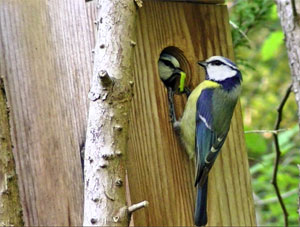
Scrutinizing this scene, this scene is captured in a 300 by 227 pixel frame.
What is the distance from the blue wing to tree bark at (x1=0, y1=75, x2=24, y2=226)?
640mm

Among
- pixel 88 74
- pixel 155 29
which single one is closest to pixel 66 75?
pixel 88 74

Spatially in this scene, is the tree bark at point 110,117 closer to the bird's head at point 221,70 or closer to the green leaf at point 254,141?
the bird's head at point 221,70

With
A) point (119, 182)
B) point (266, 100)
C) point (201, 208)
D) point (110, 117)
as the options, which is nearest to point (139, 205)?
point (119, 182)

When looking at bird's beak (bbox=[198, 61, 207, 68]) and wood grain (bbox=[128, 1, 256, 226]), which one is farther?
bird's beak (bbox=[198, 61, 207, 68])

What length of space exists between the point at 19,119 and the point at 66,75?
0.21 metres

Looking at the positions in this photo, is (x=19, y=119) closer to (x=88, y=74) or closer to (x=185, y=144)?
(x=88, y=74)

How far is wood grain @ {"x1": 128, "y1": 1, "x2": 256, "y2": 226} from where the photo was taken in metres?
1.84

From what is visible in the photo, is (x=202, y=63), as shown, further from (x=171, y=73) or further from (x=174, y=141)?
(x=174, y=141)

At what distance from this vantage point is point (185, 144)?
1.96 metres

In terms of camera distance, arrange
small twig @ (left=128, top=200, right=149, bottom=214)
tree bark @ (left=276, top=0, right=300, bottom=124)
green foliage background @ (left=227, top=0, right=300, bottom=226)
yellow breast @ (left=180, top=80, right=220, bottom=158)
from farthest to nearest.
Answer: green foliage background @ (left=227, top=0, right=300, bottom=226) → tree bark @ (left=276, top=0, right=300, bottom=124) → yellow breast @ (left=180, top=80, right=220, bottom=158) → small twig @ (left=128, top=200, right=149, bottom=214)

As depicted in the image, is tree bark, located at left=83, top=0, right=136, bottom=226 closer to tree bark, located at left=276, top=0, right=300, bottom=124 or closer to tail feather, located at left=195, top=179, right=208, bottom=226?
tail feather, located at left=195, top=179, right=208, bottom=226

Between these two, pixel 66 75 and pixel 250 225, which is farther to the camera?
pixel 250 225

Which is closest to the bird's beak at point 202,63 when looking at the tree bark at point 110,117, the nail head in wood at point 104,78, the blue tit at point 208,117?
the blue tit at point 208,117

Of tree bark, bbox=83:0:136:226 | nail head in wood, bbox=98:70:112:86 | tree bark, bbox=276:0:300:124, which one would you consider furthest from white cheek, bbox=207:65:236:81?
nail head in wood, bbox=98:70:112:86
